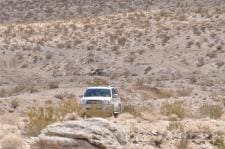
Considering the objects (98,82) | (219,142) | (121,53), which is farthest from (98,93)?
(121,53)

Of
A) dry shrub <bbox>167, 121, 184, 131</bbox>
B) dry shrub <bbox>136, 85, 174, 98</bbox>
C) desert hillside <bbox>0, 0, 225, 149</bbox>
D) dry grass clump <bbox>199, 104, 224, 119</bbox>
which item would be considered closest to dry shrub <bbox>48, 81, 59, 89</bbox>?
desert hillside <bbox>0, 0, 225, 149</bbox>

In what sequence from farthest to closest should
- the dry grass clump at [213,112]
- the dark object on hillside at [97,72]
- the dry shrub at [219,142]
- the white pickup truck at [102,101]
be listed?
1. the dark object on hillside at [97,72]
2. the white pickup truck at [102,101]
3. the dry grass clump at [213,112]
4. the dry shrub at [219,142]

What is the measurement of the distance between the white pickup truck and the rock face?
35.3 ft

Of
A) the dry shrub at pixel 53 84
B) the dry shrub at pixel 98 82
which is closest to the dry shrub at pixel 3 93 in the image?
the dry shrub at pixel 53 84

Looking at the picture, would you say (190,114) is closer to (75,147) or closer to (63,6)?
(75,147)

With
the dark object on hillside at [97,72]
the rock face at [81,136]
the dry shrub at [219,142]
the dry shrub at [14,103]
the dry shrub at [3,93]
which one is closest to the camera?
the rock face at [81,136]

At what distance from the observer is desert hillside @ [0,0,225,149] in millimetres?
44531

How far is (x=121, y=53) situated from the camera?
61.7 meters

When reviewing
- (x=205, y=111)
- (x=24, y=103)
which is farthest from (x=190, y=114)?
(x=24, y=103)

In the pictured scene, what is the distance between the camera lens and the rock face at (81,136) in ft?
61.5

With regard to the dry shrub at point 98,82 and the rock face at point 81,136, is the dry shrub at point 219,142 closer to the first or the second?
the rock face at point 81,136

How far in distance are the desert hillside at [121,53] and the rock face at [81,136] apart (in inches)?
512

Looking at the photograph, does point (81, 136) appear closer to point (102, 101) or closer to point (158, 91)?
point (102, 101)

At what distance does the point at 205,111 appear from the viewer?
3173cm
